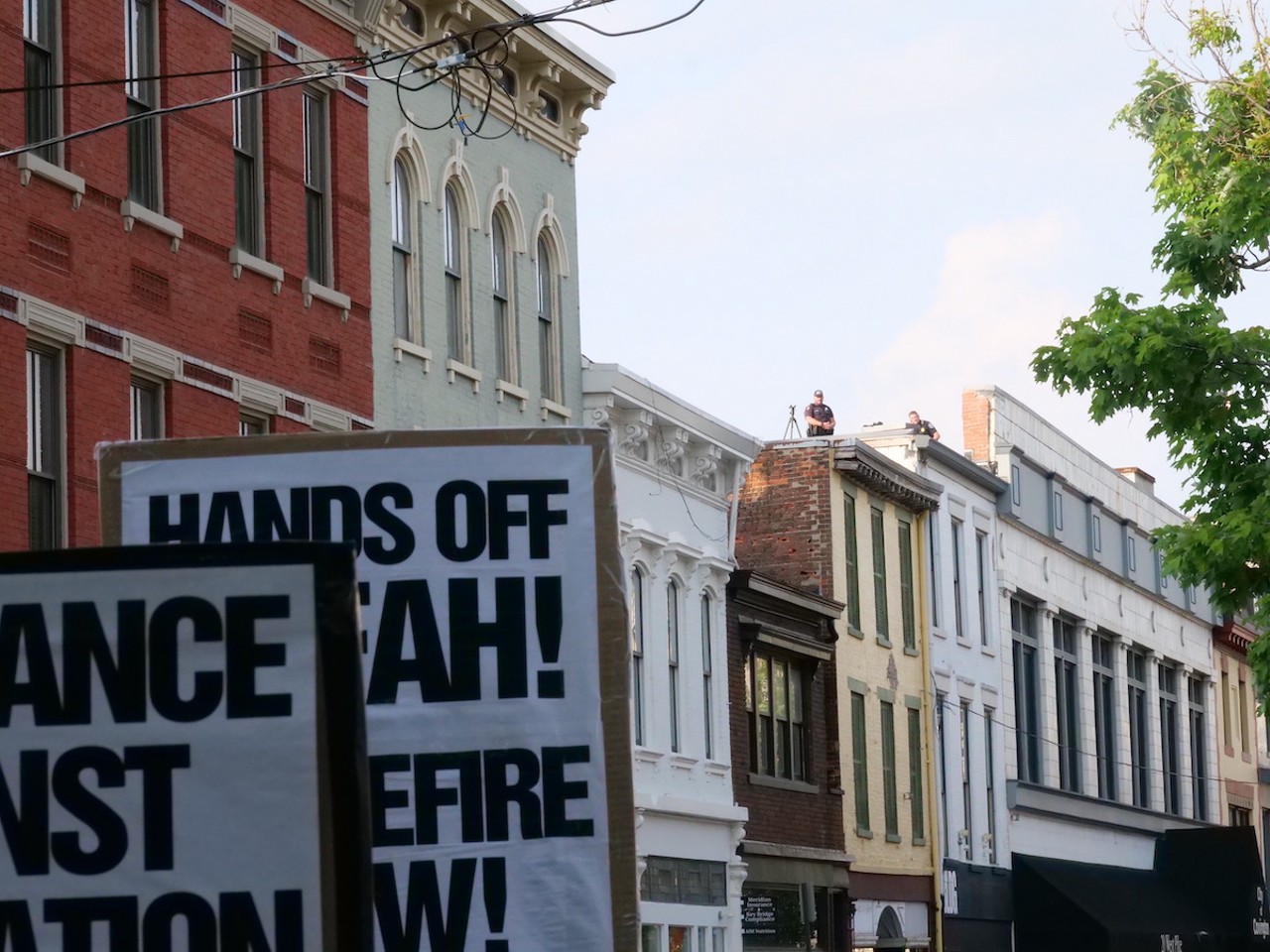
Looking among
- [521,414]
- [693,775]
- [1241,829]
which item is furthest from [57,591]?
[1241,829]

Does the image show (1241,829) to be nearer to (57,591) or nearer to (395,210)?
(395,210)

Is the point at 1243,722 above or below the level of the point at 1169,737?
above

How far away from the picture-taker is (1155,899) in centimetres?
4866

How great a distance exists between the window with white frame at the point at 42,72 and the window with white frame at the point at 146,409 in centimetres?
210

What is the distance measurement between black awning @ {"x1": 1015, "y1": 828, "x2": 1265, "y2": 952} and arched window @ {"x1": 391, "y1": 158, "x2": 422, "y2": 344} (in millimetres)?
22717

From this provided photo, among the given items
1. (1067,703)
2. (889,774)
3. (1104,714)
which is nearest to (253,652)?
(889,774)

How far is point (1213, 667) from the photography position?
5922 centimetres

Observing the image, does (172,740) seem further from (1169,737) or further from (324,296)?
(1169,737)

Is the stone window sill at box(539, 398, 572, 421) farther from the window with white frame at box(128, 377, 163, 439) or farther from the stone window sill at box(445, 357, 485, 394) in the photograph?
the window with white frame at box(128, 377, 163, 439)

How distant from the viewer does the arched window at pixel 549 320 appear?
27734mm

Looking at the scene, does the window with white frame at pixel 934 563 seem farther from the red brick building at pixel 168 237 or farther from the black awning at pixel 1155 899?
the red brick building at pixel 168 237

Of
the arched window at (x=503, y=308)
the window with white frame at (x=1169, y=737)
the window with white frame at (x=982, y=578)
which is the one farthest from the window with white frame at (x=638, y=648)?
the window with white frame at (x=1169, y=737)

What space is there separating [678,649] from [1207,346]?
35.4ft

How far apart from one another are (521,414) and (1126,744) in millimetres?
28462
